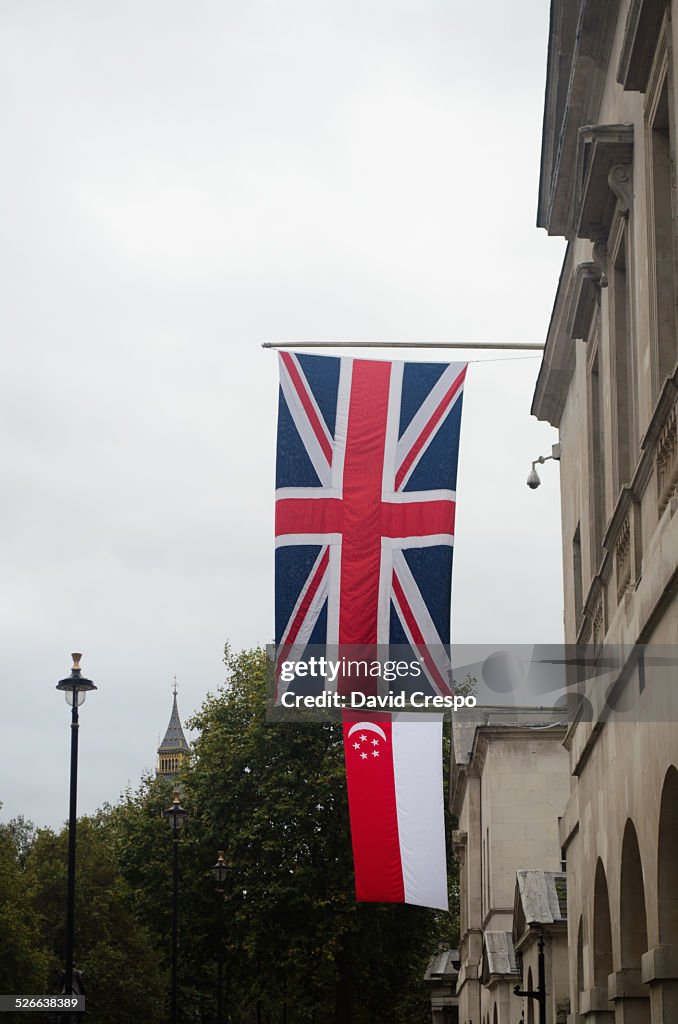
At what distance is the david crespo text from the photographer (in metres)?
14.4

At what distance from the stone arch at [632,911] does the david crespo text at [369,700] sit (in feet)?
7.67

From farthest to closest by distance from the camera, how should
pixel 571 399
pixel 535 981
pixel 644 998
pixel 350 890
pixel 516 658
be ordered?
pixel 350 890 → pixel 516 658 → pixel 535 981 → pixel 571 399 → pixel 644 998

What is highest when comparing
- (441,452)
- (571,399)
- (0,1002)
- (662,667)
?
(571,399)

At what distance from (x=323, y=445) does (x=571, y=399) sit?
5.36 m

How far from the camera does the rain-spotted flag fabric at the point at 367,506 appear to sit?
14117mm

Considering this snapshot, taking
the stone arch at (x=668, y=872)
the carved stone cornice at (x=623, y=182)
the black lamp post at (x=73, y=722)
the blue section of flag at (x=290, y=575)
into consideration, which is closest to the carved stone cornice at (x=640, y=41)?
the carved stone cornice at (x=623, y=182)

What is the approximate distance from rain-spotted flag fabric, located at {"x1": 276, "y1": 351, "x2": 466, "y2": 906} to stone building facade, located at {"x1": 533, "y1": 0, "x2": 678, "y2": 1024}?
1576mm

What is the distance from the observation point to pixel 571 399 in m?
19.0

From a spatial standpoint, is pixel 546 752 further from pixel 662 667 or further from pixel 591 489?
pixel 662 667

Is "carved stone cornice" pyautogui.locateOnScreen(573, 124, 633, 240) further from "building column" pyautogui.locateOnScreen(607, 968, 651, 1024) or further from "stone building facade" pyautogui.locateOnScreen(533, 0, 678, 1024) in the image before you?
"building column" pyautogui.locateOnScreen(607, 968, 651, 1024)

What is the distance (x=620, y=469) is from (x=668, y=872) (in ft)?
13.0

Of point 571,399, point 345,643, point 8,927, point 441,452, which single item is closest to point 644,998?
point 345,643

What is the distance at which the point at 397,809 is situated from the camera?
1752 cm

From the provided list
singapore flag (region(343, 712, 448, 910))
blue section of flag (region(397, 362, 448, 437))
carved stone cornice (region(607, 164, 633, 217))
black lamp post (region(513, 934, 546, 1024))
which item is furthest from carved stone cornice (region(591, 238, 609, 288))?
black lamp post (region(513, 934, 546, 1024))
